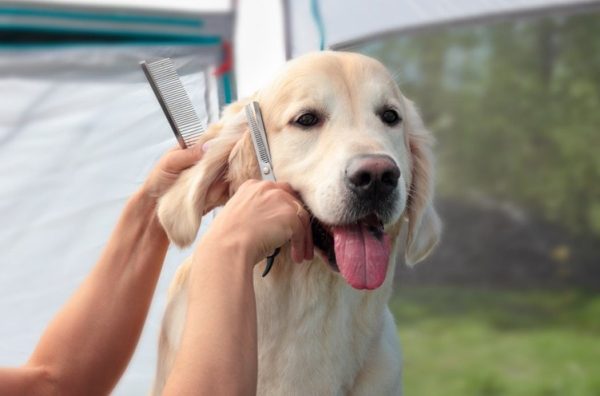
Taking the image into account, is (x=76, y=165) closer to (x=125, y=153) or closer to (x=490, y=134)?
(x=125, y=153)

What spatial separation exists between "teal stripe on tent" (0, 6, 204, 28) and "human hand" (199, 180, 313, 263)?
114cm

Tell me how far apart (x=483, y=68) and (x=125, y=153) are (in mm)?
7463

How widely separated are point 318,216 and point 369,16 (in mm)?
843

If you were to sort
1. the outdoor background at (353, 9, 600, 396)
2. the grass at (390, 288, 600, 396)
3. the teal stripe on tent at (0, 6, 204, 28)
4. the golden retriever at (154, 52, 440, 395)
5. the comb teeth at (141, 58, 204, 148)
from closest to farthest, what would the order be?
1. the golden retriever at (154, 52, 440, 395)
2. the comb teeth at (141, 58, 204, 148)
3. the teal stripe on tent at (0, 6, 204, 28)
4. the grass at (390, 288, 600, 396)
5. the outdoor background at (353, 9, 600, 396)

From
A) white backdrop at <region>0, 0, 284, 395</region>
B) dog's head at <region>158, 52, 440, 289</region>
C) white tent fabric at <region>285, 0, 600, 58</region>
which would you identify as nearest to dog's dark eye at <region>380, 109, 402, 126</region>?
dog's head at <region>158, 52, 440, 289</region>

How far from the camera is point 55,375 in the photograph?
1807 millimetres

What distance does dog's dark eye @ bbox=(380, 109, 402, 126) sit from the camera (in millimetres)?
1818

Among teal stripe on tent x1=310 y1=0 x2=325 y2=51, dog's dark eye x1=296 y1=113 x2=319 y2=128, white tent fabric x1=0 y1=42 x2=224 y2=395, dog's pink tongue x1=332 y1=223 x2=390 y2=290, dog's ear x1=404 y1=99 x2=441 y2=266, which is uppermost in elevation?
dog's dark eye x1=296 y1=113 x2=319 y2=128

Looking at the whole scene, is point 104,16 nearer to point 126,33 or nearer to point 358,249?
point 126,33

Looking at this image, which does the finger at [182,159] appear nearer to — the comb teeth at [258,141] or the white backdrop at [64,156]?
the comb teeth at [258,141]

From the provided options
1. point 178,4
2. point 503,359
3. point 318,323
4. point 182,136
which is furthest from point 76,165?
point 503,359

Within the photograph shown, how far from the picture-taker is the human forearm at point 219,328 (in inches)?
50.8

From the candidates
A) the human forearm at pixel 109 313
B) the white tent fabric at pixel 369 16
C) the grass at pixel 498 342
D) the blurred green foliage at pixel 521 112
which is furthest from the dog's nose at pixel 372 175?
the blurred green foliage at pixel 521 112

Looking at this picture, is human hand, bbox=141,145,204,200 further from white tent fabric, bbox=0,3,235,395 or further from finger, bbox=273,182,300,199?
white tent fabric, bbox=0,3,235,395
